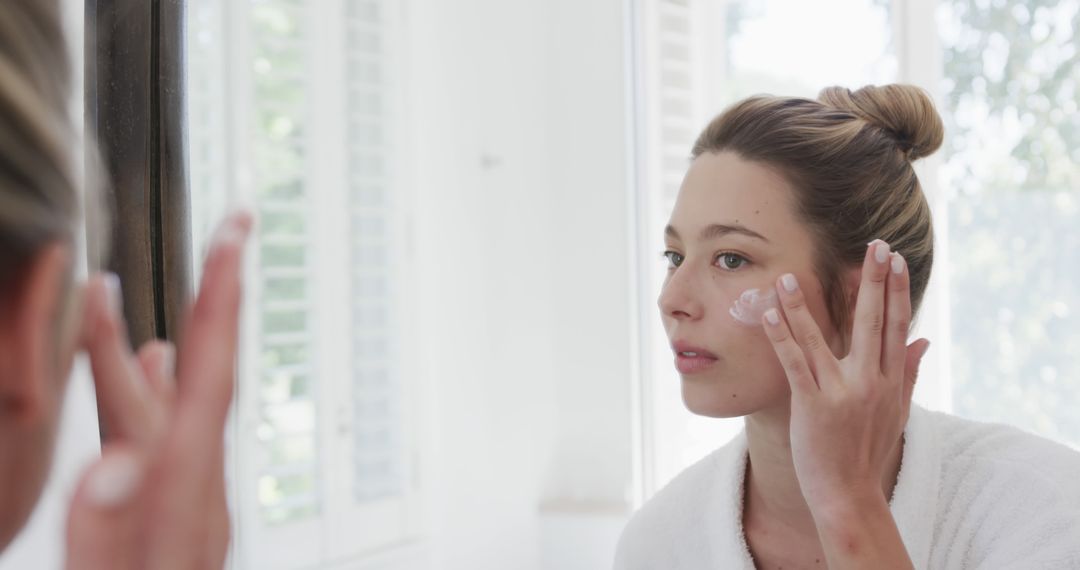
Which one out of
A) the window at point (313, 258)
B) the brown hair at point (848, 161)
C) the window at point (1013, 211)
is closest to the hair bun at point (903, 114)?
the brown hair at point (848, 161)

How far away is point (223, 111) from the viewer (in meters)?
1.60

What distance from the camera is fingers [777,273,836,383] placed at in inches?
32.4

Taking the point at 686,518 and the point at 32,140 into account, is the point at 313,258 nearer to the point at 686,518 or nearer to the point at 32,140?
the point at 686,518

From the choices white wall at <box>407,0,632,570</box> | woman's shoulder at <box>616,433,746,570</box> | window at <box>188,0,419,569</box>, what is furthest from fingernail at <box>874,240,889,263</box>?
white wall at <box>407,0,632,570</box>

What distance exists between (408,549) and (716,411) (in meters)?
1.18

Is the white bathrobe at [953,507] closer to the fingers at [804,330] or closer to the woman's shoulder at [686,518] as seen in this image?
the woman's shoulder at [686,518]

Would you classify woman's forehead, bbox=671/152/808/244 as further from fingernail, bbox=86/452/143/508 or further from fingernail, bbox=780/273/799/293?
fingernail, bbox=86/452/143/508

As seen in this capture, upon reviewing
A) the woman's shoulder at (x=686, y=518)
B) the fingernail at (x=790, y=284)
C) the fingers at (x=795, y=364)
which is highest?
the fingernail at (x=790, y=284)

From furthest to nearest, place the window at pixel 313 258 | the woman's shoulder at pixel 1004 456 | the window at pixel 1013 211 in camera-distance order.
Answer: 1. the window at pixel 1013 211
2. the window at pixel 313 258
3. the woman's shoulder at pixel 1004 456

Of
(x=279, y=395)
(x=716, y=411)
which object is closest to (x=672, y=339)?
(x=716, y=411)

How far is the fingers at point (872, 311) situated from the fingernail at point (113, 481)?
688mm

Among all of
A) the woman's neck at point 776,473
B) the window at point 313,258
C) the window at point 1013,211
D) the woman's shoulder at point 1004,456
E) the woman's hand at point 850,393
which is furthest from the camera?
the window at point 1013,211

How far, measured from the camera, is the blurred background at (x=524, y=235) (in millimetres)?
1740

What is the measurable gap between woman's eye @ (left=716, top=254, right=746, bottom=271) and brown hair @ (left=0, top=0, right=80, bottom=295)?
80 centimetres
